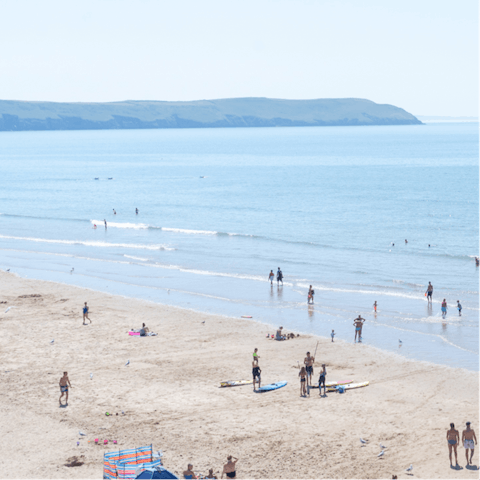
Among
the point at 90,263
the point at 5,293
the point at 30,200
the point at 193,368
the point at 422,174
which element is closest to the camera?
the point at 193,368

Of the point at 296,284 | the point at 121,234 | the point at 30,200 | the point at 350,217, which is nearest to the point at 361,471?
the point at 296,284

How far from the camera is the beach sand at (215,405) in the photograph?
53.8 ft

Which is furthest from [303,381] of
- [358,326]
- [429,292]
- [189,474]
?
[429,292]

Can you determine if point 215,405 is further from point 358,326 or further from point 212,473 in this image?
point 358,326

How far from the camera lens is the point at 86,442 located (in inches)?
685

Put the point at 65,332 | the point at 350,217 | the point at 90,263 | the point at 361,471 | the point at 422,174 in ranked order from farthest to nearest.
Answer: the point at 422,174 < the point at 350,217 < the point at 90,263 < the point at 65,332 < the point at 361,471

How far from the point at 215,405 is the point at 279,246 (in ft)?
114

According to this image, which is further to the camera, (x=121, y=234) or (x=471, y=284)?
(x=121, y=234)

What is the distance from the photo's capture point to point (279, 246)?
54000mm

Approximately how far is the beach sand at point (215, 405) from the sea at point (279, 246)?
3395mm

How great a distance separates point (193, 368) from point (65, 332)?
7.82 meters

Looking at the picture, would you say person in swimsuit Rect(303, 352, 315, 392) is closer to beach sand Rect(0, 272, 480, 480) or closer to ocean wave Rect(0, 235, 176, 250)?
beach sand Rect(0, 272, 480, 480)

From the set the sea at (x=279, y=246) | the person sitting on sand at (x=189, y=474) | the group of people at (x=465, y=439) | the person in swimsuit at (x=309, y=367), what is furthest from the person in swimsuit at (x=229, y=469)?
the sea at (x=279, y=246)

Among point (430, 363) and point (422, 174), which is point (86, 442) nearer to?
point (430, 363)
